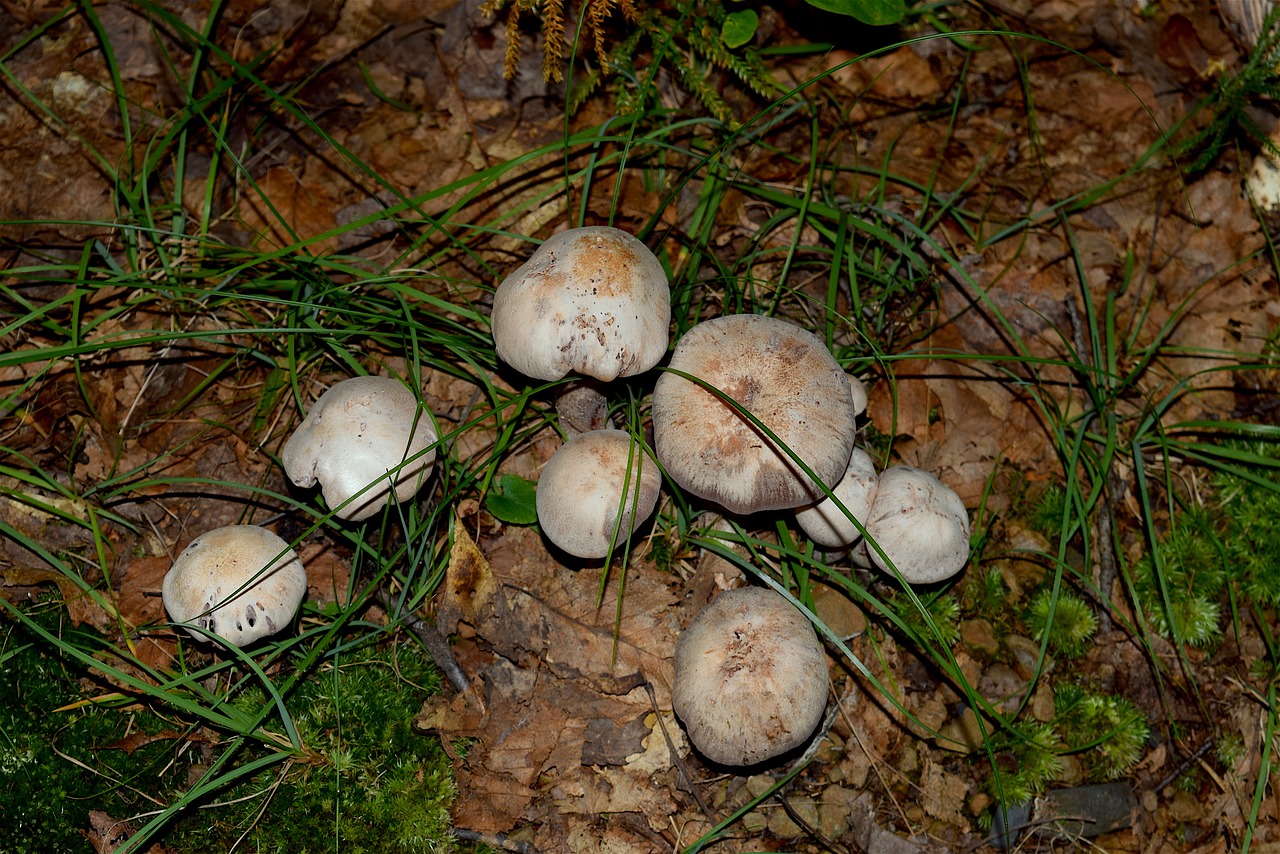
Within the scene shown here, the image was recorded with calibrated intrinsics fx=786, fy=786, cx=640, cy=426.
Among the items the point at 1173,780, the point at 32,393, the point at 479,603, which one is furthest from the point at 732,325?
the point at 32,393

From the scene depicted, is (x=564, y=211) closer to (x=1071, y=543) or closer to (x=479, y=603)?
(x=479, y=603)

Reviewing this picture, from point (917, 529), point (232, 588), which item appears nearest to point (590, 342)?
point (917, 529)

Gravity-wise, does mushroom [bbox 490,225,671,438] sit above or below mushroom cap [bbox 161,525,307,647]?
above

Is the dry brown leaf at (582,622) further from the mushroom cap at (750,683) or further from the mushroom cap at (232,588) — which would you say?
the mushroom cap at (232,588)

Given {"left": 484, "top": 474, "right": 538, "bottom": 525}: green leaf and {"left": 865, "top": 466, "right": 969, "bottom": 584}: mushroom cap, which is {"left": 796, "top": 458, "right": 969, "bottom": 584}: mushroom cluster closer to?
{"left": 865, "top": 466, "right": 969, "bottom": 584}: mushroom cap

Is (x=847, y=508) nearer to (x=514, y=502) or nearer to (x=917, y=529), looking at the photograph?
(x=917, y=529)

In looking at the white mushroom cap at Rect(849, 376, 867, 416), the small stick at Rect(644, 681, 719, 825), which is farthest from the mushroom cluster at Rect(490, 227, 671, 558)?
the white mushroom cap at Rect(849, 376, 867, 416)
